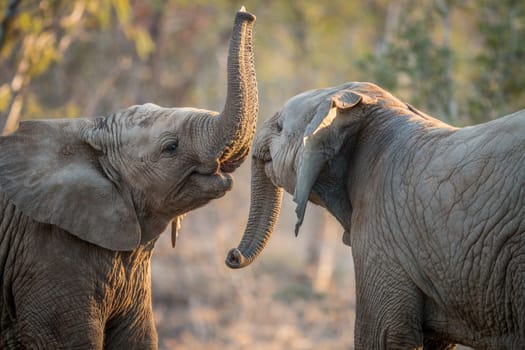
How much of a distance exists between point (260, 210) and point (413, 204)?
1309mm

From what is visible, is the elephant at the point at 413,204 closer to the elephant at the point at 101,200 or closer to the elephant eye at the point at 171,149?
the elephant at the point at 101,200

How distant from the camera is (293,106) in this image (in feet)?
18.2

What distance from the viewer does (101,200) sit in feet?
18.2

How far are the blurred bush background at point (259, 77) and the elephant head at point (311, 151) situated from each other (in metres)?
3.33

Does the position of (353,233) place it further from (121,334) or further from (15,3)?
(15,3)

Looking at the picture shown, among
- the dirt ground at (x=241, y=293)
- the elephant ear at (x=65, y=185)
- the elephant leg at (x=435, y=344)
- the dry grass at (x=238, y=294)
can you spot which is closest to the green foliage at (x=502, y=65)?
the dirt ground at (x=241, y=293)

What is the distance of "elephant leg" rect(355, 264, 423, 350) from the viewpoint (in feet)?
16.1

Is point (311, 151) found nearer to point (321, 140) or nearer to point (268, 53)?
point (321, 140)

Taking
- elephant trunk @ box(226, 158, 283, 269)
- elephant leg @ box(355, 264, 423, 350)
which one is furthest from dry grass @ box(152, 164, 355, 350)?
elephant leg @ box(355, 264, 423, 350)

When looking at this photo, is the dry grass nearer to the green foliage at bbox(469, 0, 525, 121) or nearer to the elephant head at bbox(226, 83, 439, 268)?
the green foliage at bbox(469, 0, 525, 121)

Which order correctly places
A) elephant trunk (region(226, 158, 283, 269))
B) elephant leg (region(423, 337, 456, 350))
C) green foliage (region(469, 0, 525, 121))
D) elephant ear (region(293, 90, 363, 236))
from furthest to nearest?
1. green foliage (region(469, 0, 525, 121))
2. elephant trunk (region(226, 158, 283, 269))
3. elephant leg (region(423, 337, 456, 350))
4. elephant ear (region(293, 90, 363, 236))

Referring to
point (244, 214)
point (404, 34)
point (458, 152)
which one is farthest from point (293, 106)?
point (244, 214)

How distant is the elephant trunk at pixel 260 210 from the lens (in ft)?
19.4

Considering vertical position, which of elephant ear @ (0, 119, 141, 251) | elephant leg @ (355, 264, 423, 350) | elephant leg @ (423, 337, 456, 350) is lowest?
elephant leg @ (423, 337, 456, 350)
